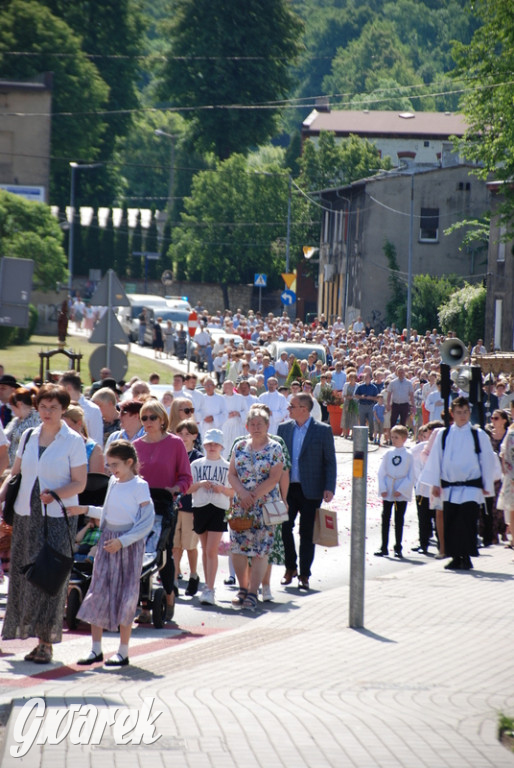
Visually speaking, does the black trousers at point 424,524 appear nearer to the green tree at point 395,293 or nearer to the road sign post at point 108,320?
the road sign post at point 108,320

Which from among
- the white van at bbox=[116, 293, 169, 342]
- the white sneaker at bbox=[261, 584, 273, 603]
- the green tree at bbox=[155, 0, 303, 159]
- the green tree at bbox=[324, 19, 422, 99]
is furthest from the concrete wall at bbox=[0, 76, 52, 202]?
the green tree at bbox=[324, 19, 422, 99]

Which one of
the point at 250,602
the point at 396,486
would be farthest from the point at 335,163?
the point at 250,602

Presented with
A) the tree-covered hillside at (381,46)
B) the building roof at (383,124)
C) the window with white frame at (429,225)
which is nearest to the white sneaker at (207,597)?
the window with white frame at (429,225)

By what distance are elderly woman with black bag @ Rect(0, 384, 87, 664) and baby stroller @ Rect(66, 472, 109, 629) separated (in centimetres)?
140

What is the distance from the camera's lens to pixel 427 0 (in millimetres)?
155375

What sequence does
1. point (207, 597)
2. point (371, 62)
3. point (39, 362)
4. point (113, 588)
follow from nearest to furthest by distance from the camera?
point (113, 588) → point (207, 597) → point (39, 362) → point (371, 62)

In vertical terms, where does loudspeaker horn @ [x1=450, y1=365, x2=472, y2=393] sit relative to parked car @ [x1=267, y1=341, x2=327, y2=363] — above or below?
below

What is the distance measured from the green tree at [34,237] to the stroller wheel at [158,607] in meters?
43.5

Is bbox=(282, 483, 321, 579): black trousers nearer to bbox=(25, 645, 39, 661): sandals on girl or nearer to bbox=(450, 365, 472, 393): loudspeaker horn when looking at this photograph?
bbox=(450, 365, 472, 393): loudspeaker horn

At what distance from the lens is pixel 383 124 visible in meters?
103

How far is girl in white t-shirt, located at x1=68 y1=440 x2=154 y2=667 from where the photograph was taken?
31.7 ft

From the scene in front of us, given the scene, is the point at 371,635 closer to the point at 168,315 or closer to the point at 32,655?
the point at 32,655

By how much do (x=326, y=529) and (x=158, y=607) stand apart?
2840 millimetres

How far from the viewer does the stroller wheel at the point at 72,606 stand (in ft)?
36.9
